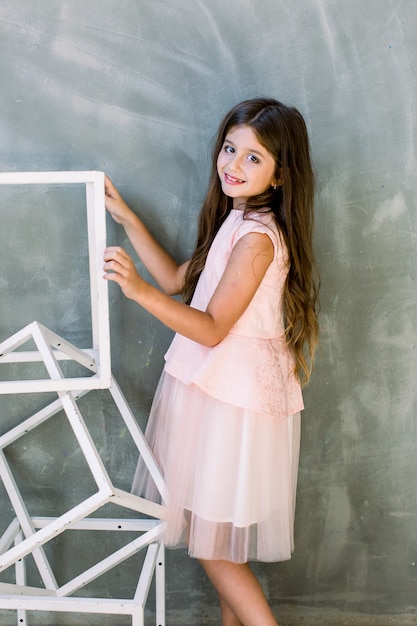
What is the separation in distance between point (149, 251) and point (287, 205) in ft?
1.09

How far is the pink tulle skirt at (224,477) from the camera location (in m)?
1.33

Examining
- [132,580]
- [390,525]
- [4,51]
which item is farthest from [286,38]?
[132,580]

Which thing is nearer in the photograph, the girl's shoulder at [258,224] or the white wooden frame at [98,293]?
the white wooden frame at [98,293]

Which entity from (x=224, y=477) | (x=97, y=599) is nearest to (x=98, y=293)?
(x=224, y=477)

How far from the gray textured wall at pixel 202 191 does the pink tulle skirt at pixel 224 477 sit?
A: 0.24 meters

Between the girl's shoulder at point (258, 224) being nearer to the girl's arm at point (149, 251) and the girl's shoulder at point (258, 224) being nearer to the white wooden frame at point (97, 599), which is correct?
the girl's arm at point (149, 251)

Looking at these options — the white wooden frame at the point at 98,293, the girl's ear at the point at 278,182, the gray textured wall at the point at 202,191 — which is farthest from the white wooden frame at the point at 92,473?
the girl's ear at the point at 278,182

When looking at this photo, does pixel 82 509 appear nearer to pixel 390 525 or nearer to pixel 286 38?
pixel 390 525

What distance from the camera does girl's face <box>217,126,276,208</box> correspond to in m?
1.35

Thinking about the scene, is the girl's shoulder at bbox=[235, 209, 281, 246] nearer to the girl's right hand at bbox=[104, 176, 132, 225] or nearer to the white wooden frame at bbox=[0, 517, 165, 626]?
the girl's right hand at bbox=[104, 176, 132, 225]

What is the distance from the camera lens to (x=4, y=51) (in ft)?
4.80

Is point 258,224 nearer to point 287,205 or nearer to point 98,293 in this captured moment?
point 287,205

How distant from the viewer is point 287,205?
53.9 inches

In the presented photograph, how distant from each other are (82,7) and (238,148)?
472 millimetres
